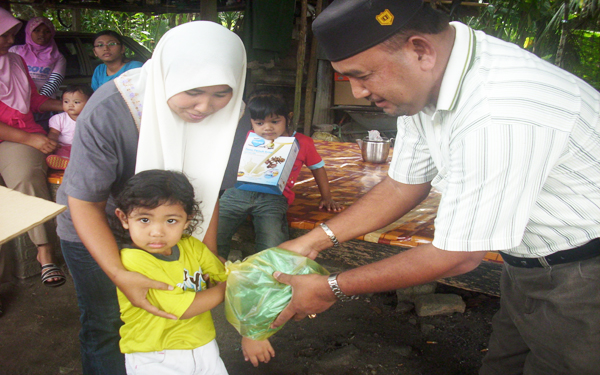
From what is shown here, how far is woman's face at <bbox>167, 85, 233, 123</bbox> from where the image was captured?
5.13ft

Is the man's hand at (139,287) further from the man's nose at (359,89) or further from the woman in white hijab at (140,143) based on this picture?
the man's nose at (359,89)

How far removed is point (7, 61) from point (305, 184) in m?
2.51

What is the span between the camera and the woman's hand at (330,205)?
3.04 m

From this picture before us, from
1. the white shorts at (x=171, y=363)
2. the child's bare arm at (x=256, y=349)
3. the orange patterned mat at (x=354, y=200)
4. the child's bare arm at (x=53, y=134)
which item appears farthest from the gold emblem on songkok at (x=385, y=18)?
the child's bare arm at (x=53, y=134)

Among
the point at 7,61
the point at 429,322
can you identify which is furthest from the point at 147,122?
the point at 7,61

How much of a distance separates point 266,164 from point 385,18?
1776 mm

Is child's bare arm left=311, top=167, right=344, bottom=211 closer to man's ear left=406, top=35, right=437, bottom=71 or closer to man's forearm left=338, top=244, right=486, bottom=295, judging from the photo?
man's forearm left=338, top=244, right=486, bottom=295

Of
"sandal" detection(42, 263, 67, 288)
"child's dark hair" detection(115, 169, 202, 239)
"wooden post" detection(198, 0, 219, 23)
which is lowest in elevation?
"sandal" detection(42, 263, 67, 288)

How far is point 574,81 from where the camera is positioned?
119 centimetres

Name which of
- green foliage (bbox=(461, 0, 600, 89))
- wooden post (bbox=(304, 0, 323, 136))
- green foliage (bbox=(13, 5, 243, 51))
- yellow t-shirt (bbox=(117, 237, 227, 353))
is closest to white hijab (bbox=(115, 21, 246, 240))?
yellow t-shirt (bbox=(117, 237, 227, 353))

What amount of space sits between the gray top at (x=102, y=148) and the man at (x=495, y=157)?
0.78 metres

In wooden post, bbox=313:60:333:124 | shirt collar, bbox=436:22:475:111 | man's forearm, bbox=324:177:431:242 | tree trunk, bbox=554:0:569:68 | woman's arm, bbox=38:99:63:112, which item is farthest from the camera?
wooden post, bbox=313:60:333:124

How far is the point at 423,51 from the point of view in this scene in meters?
1.17

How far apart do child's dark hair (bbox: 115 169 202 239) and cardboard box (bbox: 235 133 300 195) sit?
1.15m
